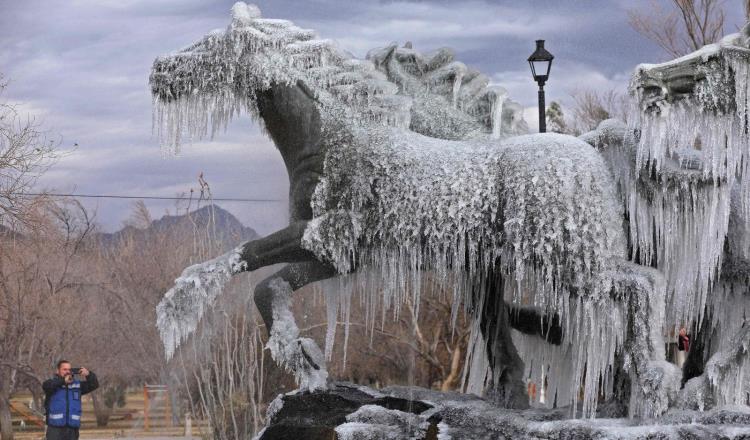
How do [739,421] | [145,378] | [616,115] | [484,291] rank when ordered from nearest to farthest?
[739,421], [484,291], [616,115], [145,378]

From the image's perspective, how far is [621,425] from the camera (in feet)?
19.1

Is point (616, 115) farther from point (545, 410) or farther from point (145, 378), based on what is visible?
point (545, 410)

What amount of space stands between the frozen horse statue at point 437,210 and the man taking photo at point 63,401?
9.52 feet

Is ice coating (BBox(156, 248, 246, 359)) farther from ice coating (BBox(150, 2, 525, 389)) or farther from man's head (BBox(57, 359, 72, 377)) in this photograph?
man's head (BBox(57, 359, 72, 377))

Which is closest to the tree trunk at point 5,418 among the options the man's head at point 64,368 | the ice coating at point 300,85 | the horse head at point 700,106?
the man's head at point 64,368

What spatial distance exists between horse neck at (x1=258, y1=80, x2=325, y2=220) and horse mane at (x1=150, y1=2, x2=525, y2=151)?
0.07 metres

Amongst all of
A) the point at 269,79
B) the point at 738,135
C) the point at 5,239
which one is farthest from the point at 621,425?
the point at 5,239

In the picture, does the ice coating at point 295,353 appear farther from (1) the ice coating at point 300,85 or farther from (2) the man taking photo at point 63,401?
(2) the man taking photo at point 63,401

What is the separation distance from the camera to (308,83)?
272 inches

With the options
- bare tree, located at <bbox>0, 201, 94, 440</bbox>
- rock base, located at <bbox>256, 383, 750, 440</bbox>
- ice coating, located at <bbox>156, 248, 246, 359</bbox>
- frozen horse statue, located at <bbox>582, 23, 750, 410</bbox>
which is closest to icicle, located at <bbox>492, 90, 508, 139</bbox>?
frozen horse statue, located at <bbox>582, 23, 750, 410</bbox>

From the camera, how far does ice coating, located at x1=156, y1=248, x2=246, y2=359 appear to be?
21.8ft

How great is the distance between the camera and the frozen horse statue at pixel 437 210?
6191 millimetres

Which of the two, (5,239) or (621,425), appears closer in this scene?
(621,425)

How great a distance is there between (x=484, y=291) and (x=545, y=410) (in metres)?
0.90
